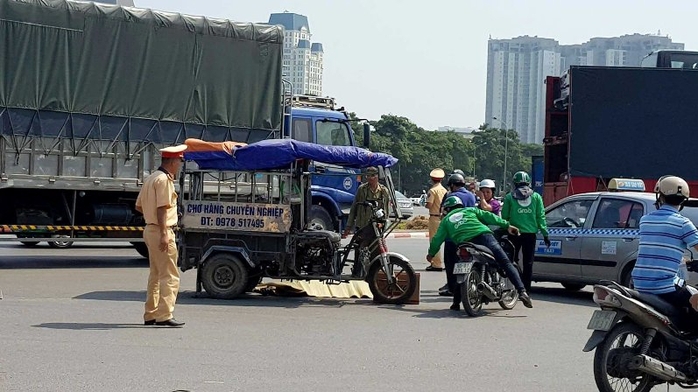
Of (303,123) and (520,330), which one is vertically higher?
(303,123)

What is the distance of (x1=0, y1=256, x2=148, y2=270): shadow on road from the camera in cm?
1684

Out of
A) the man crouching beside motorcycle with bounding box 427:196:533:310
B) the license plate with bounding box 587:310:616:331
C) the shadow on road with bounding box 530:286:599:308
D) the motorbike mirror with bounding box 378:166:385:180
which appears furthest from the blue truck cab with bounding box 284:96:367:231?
the license plate with bounding box 587:310:616:331

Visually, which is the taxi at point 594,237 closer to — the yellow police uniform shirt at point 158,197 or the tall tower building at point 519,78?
the yellow police uniform shirt at point 158,197

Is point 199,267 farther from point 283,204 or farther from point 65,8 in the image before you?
point 65,8

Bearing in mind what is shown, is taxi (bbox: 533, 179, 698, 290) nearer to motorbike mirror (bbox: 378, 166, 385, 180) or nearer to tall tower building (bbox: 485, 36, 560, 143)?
motorbike mirror (bbox: 378, 166, 385, 180)

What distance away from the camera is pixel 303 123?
18734 mm

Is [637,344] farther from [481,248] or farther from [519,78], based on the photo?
[519,78]

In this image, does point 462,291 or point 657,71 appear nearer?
point 462,291

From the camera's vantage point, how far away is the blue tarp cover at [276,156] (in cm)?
1246

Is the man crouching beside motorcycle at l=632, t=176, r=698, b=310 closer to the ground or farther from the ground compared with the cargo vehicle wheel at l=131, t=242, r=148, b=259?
farther from the ground

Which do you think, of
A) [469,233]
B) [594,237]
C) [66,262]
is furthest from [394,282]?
[66,262]

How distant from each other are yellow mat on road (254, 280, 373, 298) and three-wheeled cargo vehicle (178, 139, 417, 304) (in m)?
0.51

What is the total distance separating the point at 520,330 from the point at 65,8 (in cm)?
928

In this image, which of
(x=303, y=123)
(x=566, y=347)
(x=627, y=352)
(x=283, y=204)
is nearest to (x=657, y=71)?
(x=303, y=123)
